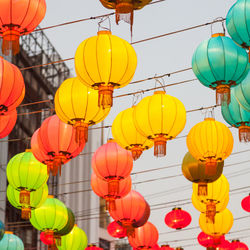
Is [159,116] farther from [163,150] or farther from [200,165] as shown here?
[200,165]

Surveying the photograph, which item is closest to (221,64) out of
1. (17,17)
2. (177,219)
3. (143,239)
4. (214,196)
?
(17,17)

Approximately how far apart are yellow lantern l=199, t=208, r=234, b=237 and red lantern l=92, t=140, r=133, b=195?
2.06 metres

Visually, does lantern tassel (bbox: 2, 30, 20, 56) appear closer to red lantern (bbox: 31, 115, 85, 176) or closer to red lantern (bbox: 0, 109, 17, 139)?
red lantern (bbox: 0, 109, 17, 139)

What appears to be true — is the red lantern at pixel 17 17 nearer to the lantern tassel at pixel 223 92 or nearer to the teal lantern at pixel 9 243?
the lantern tassel at pixel 223 92

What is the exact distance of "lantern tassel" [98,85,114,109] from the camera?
6.27m

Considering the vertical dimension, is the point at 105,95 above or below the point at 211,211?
above

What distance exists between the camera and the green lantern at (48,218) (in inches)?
348

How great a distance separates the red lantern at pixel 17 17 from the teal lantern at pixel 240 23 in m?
1.66

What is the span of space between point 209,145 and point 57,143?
5.00 ft

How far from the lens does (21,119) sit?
19906 millimetres

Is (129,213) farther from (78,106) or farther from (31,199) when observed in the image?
(78,106)

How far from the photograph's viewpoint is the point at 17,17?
6.21 m

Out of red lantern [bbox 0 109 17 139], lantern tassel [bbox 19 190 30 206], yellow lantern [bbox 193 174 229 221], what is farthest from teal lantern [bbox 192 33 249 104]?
lantern tassel [bbox 19 190 30 206]

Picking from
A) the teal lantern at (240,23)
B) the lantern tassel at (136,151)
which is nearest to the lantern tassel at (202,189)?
the lantern tassel at (136,151)
